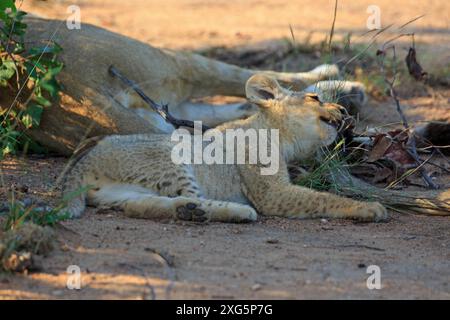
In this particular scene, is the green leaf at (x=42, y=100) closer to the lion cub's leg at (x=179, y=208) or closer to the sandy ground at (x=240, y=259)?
the sandy ground at (x=240, y=259)

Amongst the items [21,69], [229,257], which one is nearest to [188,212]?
[229,257]

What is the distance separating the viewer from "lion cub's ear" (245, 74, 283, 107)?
575cm

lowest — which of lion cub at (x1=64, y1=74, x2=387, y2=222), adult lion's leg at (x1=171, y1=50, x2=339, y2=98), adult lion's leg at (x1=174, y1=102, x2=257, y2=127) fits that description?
lion cub at (x1=64, y1=74, x2=387, y2=222)

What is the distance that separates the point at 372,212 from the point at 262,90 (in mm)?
1090

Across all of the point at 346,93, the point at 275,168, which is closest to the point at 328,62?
the point at 346,93

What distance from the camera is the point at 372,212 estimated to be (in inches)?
207

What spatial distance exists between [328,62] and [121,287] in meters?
3.81

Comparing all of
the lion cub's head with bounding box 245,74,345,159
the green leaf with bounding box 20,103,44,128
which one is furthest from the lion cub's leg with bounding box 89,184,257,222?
→ the green leaf with bounding box 20,103,44,128

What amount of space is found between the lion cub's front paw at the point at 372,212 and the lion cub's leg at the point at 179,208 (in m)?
0.63

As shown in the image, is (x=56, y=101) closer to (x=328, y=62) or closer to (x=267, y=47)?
(x=328, y=62)

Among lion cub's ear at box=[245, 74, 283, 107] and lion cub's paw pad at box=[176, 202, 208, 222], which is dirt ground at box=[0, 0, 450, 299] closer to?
lion cub's paw pad at box=[176, 202, 208, 222]

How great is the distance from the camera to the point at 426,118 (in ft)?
25.0

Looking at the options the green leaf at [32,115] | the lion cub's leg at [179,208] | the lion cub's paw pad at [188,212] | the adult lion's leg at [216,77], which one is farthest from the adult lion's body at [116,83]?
the lion cub's paw pad at [188,212]

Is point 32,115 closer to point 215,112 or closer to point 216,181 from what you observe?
point 216,181
